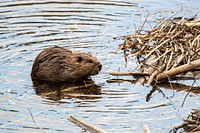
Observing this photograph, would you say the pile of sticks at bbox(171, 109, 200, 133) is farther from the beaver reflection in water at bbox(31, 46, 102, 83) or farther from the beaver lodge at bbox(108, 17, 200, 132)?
the beaver reflection in water at bbox(31, 46, 102, 83)

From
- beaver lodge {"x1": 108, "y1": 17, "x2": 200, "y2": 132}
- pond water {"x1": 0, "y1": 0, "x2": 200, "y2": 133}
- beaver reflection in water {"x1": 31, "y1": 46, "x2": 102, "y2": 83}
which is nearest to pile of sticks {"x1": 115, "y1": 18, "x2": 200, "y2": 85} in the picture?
beaver lodge {"x1": 108, "y1": 17, "x2": 200, "y2": 132}

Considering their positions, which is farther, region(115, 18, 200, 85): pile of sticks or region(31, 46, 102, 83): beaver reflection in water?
region(31, 46, 102, 83): beaver reflection in water

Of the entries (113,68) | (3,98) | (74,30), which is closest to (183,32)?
(113,68)

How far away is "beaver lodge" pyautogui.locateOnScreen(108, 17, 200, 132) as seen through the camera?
7.50 meters

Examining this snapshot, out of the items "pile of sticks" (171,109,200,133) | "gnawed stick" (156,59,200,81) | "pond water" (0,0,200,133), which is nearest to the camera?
"pile of sticks" (171,109,200,133)

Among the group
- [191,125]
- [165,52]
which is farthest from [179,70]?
[191,125]

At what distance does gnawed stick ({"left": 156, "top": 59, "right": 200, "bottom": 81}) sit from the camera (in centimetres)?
740

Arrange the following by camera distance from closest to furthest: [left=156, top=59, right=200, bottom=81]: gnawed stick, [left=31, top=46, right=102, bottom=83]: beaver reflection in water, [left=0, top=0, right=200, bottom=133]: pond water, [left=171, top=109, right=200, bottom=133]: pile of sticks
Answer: [left=171, top=109, right=200, bottom=133]: pile of sticks, [left=0, top=0, right=200, bottom=133]: pond water, [left=156, top=59, right=200, bottom=81]: gnawed stick, [left=31, top=46, right=102, bottom=83]: beaver reflection in water

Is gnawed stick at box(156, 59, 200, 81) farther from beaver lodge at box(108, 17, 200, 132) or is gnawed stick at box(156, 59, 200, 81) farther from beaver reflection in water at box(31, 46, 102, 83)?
beaver reflection in water at box(31, 46, 102, 83)

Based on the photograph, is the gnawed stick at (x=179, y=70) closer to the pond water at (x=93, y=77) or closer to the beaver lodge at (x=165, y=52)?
the beaver lodge at (x=165, y=52)

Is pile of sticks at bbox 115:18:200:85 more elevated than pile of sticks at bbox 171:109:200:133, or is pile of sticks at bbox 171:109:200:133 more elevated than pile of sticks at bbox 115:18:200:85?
pile of sticks at bbox 115:18:200:85

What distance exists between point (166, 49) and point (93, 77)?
0.90 meters

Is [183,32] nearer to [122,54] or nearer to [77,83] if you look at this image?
[122,54]

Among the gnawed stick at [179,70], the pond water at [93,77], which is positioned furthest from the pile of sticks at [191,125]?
the gnawed stick at [179,70]
